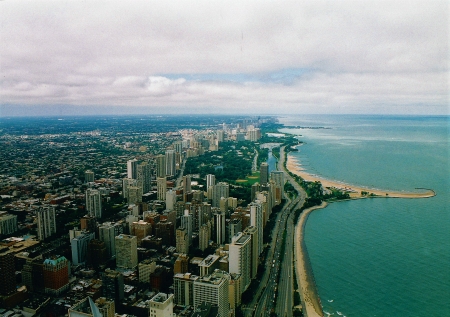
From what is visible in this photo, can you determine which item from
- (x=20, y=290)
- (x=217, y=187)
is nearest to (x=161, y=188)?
(x=217, y=187)

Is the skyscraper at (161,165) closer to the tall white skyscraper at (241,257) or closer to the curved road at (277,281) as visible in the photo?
the curved road at (277,281)

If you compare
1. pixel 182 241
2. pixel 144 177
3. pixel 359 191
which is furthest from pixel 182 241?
pixel 359 191

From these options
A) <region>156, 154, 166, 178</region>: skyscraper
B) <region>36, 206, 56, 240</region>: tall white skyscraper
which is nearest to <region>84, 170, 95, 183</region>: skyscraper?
<region>156, 154, 166, 178</region>: skyscraper

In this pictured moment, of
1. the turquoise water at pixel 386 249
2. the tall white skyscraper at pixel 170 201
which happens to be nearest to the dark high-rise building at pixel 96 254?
the tall white skyscraper at pixel 170 201

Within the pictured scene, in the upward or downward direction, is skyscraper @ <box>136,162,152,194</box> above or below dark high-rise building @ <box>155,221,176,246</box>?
above

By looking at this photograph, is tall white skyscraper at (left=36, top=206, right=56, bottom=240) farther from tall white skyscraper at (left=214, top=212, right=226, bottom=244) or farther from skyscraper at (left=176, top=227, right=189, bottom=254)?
tall white skyscraper at (left=214, top=212, right=226, bottom=244)

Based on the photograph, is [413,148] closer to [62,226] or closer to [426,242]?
[426,242]

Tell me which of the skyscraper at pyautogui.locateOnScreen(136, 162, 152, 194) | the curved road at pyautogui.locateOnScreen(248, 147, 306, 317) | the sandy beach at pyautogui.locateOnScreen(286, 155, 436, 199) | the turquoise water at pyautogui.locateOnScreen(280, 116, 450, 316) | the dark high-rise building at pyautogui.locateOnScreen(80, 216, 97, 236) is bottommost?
the curved road at pyautogui.locateOnScreen(248, 147, 306, 317)
